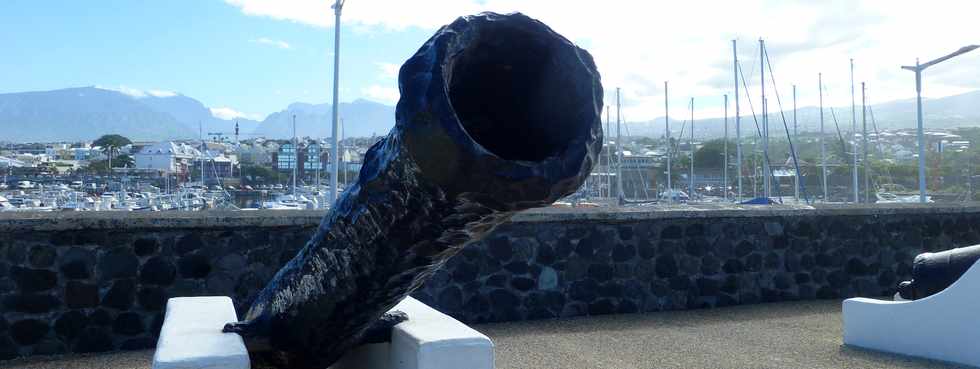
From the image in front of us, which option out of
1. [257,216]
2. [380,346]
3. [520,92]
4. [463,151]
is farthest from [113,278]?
[463,151]

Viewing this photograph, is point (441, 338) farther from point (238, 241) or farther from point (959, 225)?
point (959, 225)

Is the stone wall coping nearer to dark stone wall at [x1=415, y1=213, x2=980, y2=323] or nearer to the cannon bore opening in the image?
dark stone wall at [x1=415, y1=213, x2=980, y2=323]

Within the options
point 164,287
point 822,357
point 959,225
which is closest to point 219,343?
point 164,287

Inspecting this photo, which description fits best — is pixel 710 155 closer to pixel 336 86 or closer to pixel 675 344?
pixel 336 86

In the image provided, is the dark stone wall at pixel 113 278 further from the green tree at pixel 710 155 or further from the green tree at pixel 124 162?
the green tree at pixel 124 162

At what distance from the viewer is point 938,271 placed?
6.42 meters

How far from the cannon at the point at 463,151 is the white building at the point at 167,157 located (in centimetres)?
3684

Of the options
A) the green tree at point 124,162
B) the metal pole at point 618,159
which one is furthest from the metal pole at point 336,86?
the green tree at point 124,162

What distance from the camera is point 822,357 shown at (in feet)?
19.8

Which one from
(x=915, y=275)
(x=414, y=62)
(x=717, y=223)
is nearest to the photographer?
(x=414, y=62)

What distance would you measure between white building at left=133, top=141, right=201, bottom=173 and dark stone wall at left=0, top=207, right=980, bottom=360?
32.3m

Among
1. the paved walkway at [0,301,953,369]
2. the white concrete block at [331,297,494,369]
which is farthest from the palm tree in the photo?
the white concrete block at [331,297,494,369]

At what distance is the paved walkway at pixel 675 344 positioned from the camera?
226 inches

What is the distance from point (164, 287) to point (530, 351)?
9.46 feet
